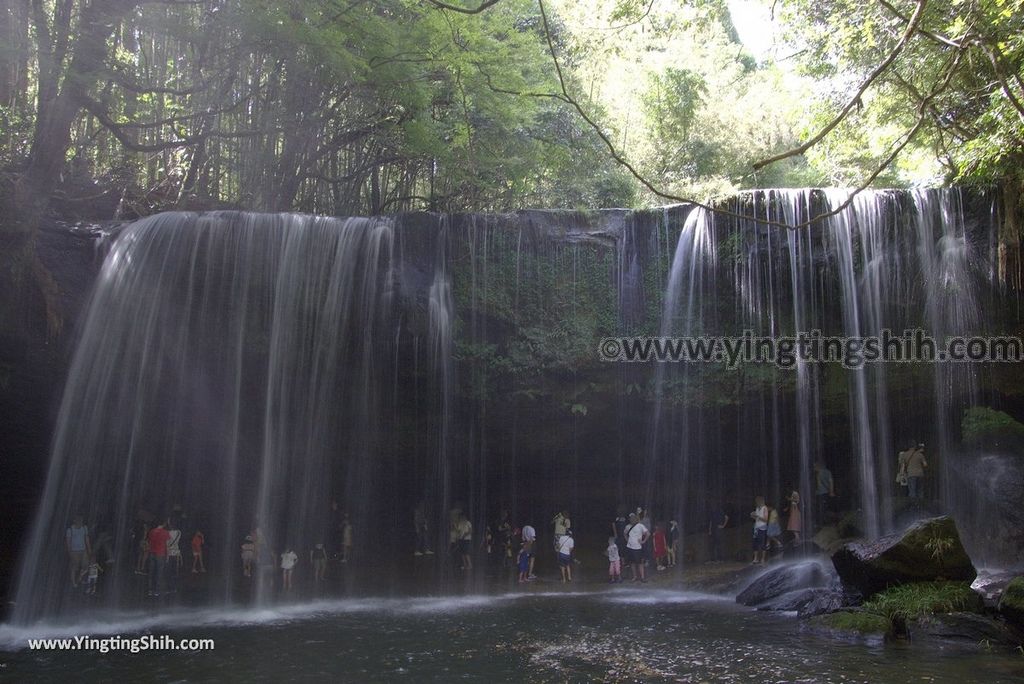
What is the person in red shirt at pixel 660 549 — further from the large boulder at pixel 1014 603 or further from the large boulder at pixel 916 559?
the large boulder at pixel 1014 603

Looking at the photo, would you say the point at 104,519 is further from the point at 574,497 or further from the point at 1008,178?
the point at 1008,178

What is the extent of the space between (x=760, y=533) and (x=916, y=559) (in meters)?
4.05

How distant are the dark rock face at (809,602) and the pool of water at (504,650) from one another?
281 millimetres

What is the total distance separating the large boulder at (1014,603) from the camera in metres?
8.76

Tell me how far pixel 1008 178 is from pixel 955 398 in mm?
3811

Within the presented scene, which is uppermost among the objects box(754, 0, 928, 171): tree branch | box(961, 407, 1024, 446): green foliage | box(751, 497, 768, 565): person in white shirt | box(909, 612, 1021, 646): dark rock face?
box(754, 0, 928, 171): tree branch

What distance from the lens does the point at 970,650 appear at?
27.0 ft

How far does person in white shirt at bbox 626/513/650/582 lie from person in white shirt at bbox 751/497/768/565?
73.3 inches

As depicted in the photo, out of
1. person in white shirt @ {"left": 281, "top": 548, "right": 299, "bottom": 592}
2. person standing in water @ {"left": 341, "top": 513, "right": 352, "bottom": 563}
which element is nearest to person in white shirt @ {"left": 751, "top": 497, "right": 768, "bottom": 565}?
person standing in water @ {"left": 341, "top": 513, "right": 352, "bottom": 563}

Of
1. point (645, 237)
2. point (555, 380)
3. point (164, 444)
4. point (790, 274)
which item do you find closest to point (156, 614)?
point (164, 444)

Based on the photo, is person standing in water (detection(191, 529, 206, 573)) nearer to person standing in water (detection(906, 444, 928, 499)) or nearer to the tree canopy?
the tree canopy

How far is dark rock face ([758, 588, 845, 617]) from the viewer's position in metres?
9.95

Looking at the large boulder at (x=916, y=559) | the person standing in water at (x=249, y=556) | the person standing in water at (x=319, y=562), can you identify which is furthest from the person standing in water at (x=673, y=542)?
the person standing in water at (x=249, y=556)

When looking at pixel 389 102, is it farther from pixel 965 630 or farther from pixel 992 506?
pixel 965 630
